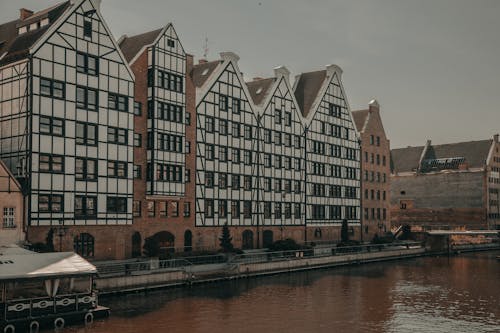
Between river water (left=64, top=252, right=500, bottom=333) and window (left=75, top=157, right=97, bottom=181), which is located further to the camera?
window (left=75, top=157, right=97, bottom=181)

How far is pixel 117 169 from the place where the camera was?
56.8m

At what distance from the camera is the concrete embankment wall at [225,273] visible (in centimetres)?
4522

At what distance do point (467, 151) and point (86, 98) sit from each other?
92.3 m

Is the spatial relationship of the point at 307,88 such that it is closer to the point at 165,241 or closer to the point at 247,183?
the point at 247,183

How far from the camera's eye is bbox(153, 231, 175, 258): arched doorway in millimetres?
60844

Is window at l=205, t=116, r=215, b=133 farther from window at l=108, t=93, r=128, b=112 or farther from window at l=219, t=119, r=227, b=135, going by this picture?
window at l=108, t=93, r=128, b=112

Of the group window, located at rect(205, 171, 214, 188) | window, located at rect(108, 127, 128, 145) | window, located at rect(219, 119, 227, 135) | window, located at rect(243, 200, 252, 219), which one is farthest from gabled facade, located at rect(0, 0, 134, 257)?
window, located at rect(243, 200, 252, 219)

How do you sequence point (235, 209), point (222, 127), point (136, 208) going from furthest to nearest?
point (235, 209), point (222, 127), point (136, 208)

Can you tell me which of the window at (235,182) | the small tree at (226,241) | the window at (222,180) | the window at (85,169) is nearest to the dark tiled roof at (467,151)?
the window at (235,182)

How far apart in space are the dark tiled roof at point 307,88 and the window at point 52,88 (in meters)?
40.7

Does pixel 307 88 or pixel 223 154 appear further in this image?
pixel 307 88

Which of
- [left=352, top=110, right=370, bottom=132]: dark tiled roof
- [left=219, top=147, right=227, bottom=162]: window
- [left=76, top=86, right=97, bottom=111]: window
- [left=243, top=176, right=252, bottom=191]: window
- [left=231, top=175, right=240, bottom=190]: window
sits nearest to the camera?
[left=76, top=86, right=97, bottom=111]: window

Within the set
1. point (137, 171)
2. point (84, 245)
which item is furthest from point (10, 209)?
point (137, 171)

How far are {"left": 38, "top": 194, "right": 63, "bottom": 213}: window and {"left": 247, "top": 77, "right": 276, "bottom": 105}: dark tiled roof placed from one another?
3281 centimetres
